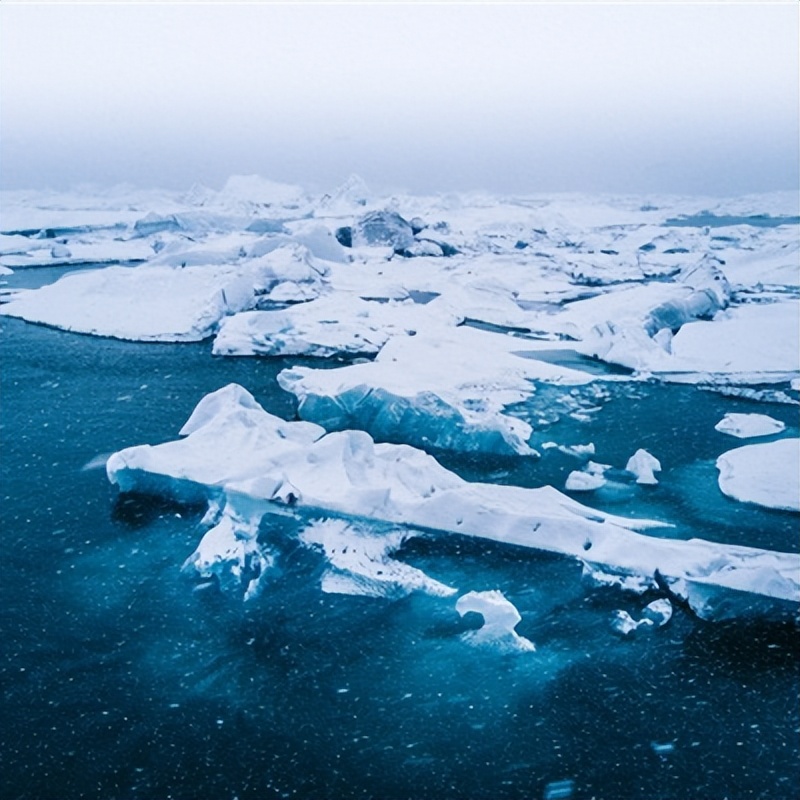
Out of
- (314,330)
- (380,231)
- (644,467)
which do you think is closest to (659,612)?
(644,467)

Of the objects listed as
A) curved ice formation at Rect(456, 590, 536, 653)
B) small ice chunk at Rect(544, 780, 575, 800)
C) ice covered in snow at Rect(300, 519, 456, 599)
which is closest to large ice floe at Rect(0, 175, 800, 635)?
ice covered in snow at Rect(300, 519, 456, 599)

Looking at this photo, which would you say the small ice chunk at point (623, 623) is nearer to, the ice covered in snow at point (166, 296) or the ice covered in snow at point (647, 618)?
the ice covered in snow at point (647, 618)

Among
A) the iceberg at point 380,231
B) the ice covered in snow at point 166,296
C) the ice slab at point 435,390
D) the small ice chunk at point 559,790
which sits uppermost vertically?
Answer: the iceberg at point 380,231

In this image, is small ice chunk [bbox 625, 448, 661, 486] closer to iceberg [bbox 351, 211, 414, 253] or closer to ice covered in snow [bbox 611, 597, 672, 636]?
ice covered in snow [bbox 611, 597, 672, 636]

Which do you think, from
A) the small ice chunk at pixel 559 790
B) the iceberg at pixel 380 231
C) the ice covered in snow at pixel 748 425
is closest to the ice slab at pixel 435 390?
the ice covered in snow at pixel 748 425

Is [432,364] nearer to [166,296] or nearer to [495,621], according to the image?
[495,621]

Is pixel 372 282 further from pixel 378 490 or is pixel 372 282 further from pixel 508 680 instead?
pixel 508 680

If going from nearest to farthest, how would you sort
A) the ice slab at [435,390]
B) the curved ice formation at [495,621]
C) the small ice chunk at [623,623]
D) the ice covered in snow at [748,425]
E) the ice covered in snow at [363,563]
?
the curved ice formation at [495,621], the small ice chunk at [623,623], the ice covered in snow at [363,563], the ice slab at [435,390], the ice covered in snow at [748,425]
